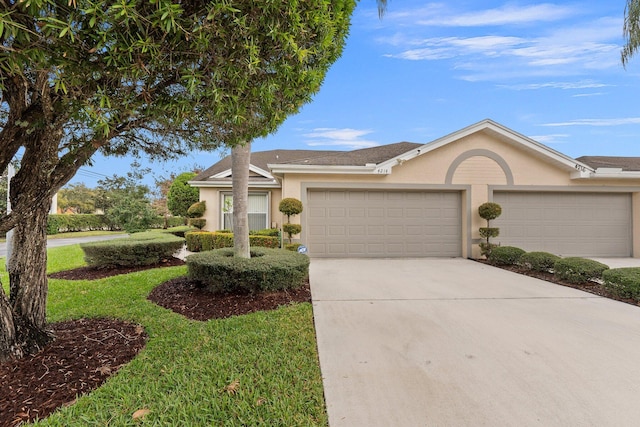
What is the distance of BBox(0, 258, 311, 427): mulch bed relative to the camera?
2.34m

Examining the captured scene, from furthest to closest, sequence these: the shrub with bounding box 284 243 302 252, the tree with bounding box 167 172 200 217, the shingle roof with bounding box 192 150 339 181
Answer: the tree with bounding box 167 172 200 217 < the shingle roof with bounding box 192 150 339 181 < the shrub with bounding box 284 243 302 252

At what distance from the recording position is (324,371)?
2.84 metres

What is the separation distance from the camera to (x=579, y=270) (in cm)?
627

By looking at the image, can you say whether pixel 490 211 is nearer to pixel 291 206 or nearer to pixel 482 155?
pixel 482 155

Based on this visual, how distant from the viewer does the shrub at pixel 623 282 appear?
5.16 meters

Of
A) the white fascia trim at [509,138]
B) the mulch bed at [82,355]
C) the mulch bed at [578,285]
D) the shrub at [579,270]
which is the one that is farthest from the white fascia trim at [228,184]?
the shrub at [579,270]

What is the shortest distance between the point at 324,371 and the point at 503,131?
10.0 m

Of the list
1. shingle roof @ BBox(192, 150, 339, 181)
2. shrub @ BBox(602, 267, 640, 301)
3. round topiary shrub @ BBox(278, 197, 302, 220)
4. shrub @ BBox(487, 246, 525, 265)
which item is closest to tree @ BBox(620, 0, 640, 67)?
shrub @ BBox(487, 246, 525, 265)

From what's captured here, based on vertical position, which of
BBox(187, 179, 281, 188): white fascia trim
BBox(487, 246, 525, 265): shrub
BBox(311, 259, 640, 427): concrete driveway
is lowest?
BBox(311, 259, 640, 427): concrete driveway

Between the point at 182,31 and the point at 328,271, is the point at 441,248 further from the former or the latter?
the point at 182,31

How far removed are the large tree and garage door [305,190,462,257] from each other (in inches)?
257

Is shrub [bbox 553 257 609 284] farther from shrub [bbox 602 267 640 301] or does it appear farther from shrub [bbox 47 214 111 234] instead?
shrub [bbox 47 214 111 234]

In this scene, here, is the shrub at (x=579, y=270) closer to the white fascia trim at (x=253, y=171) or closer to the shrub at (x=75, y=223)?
the white fascia trim at (x=253, y=171)

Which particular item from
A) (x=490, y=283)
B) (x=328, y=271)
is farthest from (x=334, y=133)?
(x=490, y=283)
